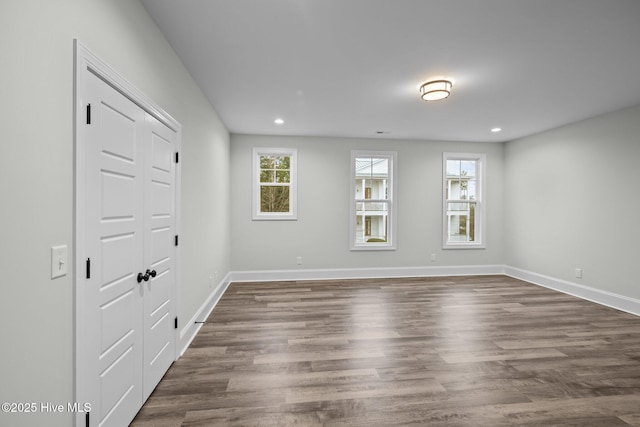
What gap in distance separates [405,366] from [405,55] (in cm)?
270

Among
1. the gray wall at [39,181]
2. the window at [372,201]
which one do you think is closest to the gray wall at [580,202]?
the window at [372,201]

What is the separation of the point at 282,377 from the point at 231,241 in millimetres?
3487

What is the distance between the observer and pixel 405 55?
2631mm

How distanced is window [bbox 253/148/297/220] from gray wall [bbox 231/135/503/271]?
127mm

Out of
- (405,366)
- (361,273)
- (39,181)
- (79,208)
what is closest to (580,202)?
(361,273)

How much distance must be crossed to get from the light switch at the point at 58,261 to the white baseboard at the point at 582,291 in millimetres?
5862

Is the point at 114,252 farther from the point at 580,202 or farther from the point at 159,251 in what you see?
the point at 580,202

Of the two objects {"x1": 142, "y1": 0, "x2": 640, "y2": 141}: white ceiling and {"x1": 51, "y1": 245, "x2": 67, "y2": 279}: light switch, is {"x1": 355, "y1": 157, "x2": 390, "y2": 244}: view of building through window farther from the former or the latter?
{"x1": 51, "y1": 245, "x2": 67, "y2": 279}: light switch

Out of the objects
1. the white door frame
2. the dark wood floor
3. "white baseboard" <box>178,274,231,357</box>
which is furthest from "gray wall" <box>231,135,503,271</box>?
the white door frame

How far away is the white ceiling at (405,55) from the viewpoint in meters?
2.03

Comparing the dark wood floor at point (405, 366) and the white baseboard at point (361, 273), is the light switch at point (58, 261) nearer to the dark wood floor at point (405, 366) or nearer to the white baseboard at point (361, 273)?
the dark wood floor at point (405, 366)

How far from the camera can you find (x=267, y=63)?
9.11ft

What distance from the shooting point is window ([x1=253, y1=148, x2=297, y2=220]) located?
18.3 feet

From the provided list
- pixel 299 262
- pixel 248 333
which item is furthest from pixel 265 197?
pixel 248 333
